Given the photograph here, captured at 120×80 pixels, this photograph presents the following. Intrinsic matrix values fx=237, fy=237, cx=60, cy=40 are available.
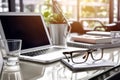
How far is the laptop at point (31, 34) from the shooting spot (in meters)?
1.14

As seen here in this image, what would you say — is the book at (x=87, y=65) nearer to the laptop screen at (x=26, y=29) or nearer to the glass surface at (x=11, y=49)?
the glass surface at (x=11, y=49)

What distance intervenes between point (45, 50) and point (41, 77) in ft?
1.49

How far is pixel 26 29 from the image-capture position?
130cm

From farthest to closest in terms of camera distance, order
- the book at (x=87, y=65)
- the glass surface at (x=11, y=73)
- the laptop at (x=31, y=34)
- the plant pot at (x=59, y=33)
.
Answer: the plant pot at (x=59, y=33) → the laptop at (x=31, y=34) → the book at (x=87, y=65) → the glass surface at (x=11, y=73)

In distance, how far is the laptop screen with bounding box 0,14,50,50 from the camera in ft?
3.88

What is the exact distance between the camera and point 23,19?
1.31m

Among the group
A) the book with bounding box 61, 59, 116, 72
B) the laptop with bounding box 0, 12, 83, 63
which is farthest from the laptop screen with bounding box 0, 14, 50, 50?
the book with bounding box 61, 59, 116, 72

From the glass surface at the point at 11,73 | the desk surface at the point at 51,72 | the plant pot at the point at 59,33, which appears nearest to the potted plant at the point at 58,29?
the plant pot at the point at 59,33

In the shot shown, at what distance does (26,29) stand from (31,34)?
1.6 inches

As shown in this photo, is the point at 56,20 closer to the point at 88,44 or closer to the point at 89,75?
the point at 88,44

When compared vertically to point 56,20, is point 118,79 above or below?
below

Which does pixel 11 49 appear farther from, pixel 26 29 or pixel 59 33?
pixel 59 33

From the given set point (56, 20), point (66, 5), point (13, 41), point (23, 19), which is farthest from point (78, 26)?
point (13, 41)

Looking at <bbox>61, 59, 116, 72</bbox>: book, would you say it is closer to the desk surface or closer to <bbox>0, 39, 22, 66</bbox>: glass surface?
the desk surface
